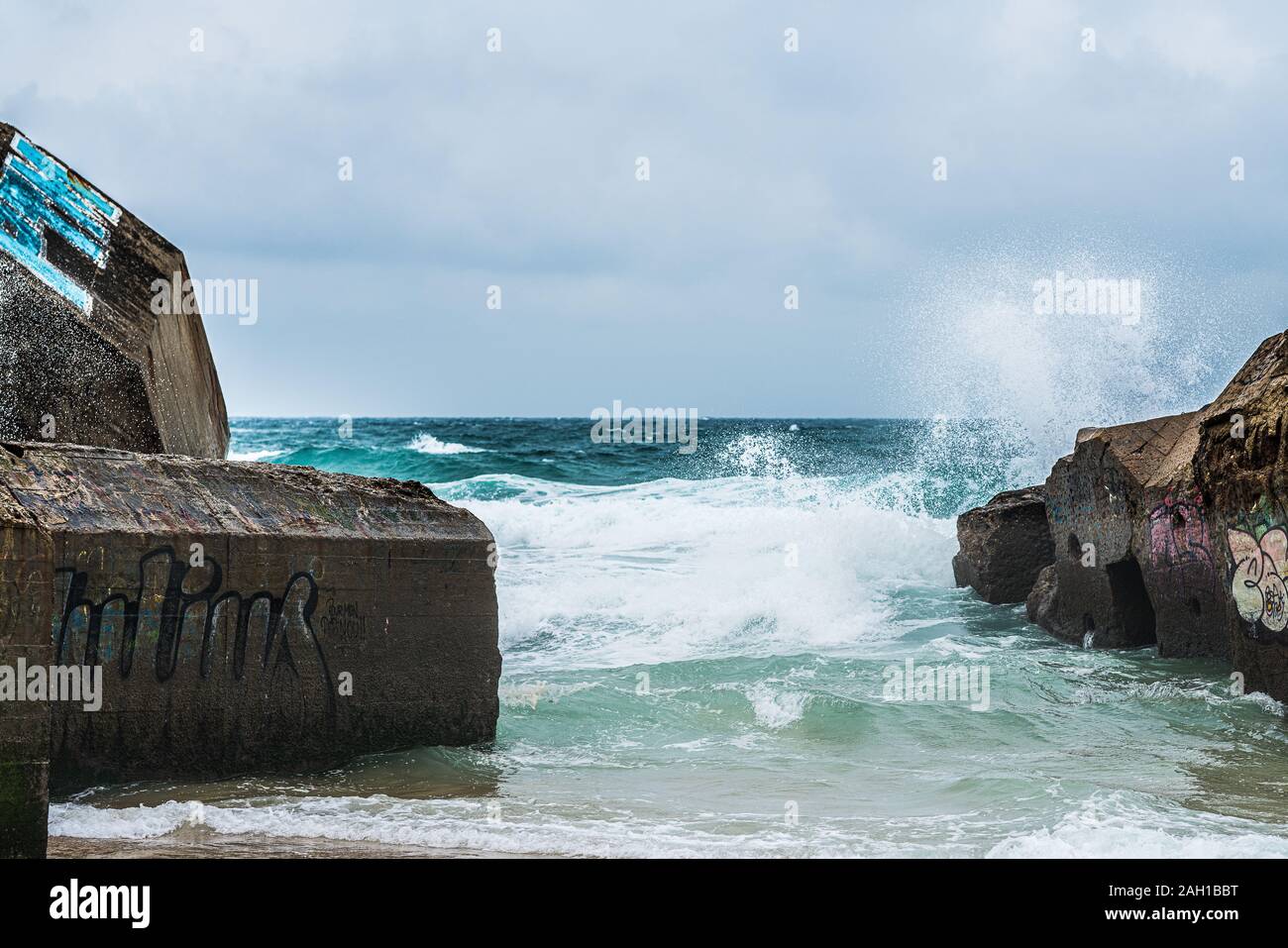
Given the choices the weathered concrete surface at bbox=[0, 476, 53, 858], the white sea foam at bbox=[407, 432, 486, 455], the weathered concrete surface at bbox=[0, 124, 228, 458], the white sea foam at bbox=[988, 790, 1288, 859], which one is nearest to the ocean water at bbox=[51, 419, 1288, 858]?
the white sea foam at bbox=[988, 790, 1288, 859]

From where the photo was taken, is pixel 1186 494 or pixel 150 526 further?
pixel 1186 494

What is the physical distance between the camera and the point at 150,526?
5.34 m

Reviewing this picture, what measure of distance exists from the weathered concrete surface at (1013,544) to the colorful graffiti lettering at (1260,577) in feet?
14.3

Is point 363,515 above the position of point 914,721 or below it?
above

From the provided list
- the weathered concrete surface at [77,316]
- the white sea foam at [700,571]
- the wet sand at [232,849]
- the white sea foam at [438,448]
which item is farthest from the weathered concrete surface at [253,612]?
the white sea foam at [438,448]

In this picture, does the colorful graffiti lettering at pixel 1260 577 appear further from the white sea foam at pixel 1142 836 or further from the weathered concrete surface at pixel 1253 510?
the white sea foam at pixel 1142 836

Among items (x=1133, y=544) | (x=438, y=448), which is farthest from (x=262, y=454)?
(x=1133, y=544)

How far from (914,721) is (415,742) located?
3.07 m

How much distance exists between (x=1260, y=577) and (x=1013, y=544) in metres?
5.01

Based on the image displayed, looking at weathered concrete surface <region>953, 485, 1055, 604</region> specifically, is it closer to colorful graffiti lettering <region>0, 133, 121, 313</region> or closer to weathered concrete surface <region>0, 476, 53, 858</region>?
colorful graffiti lettering <region>0, 133, 121, 313</region>

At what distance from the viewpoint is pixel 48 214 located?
257 inches

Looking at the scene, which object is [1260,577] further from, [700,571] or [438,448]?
[438,448]
